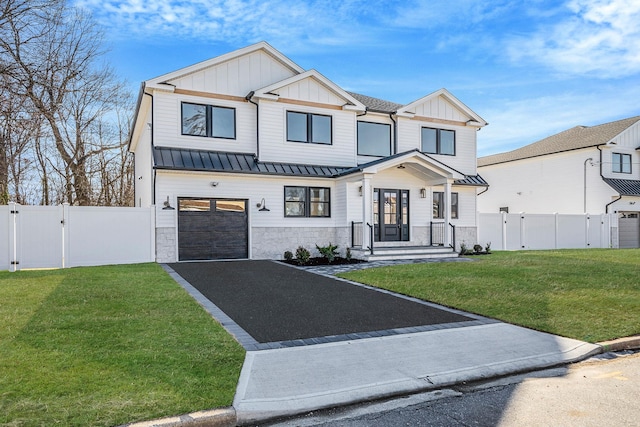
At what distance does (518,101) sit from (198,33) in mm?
15874

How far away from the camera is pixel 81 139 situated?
2523 centimetres

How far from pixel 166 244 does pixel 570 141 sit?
24.4 metres

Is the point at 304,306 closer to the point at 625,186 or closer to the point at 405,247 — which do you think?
the point at 405,247

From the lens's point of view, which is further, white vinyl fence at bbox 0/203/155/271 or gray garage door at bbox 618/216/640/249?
gray garage door at bbox 618/216/640/249

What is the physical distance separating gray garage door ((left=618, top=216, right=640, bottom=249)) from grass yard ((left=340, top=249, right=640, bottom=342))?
1342 cm

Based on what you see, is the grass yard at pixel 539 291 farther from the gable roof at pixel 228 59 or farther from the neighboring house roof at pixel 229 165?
the gable roof at pixel 228 59

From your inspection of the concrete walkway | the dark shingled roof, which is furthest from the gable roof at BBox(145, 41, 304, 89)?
the concrete walkway

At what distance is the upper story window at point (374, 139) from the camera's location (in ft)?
57.8

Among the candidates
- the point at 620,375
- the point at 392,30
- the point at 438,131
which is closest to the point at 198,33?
the point at 392,30

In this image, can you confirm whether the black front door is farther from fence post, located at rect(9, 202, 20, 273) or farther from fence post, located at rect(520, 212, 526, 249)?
fence post, located at rect(9, 202, 20, 273)

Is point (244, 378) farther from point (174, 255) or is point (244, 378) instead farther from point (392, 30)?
point (392, 30)

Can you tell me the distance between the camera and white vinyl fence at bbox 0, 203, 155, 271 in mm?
12227

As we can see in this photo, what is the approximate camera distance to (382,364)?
15.0 feet

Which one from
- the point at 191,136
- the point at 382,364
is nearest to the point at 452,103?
the point at 191,136
